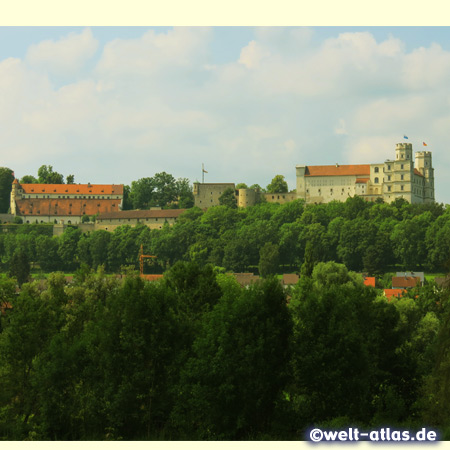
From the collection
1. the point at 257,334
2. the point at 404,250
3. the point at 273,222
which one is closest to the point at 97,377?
the point at 257,334

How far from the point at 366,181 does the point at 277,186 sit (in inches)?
624

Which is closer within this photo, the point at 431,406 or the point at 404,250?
the point at 431,406

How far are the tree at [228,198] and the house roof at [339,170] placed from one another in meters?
11.7

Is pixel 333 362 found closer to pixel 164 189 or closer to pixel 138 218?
pixel 138 218

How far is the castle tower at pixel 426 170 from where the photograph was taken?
135 m

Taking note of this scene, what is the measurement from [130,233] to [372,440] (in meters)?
100

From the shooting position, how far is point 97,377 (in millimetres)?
→ 29391

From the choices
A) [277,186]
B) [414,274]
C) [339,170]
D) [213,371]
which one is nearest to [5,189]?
[277,186]

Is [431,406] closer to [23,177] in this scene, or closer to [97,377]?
[97,377]

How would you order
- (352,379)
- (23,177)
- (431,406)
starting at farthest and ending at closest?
1. (23,177)
2. (352,379)
3. (431,406)

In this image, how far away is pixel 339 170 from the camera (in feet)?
430

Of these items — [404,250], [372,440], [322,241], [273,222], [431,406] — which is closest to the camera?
[372,440]

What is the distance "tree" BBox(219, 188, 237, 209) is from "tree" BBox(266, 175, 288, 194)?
683 cm

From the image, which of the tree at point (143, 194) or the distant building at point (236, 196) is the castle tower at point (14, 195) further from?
the distant building at point (236, 196)
